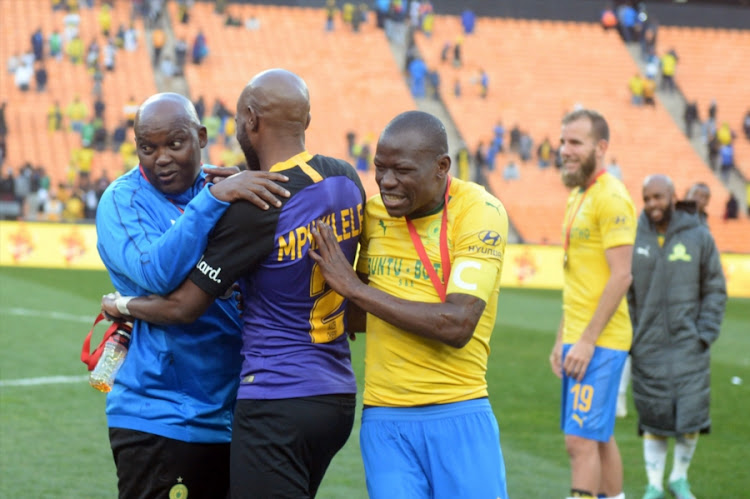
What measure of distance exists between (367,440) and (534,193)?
29454 mm

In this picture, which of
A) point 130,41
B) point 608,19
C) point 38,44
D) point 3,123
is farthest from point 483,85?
point 3,123

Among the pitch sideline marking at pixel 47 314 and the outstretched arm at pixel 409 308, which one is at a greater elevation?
the outstretched arm at pixel 409 308

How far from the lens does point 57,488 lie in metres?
6.67

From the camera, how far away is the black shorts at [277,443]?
11.1 feet

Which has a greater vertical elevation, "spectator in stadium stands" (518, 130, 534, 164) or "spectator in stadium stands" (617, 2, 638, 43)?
"spectator in stadium stands" (617, 2, 638, 43)

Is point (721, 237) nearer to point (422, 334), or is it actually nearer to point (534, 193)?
point (534, 193)

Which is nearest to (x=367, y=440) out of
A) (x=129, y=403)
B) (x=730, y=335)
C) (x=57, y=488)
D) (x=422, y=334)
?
(x=422, y=334)

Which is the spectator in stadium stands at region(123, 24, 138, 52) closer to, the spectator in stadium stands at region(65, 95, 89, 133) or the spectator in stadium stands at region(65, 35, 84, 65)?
the spectator in stadium stands at region(65, 35, 84, 65)

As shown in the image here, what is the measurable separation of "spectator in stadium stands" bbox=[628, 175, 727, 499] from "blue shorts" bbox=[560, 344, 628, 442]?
1273mm

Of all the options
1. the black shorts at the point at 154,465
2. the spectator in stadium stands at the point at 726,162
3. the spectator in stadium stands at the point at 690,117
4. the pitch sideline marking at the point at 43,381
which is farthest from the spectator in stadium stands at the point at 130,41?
the black shorts at the point at 154,465

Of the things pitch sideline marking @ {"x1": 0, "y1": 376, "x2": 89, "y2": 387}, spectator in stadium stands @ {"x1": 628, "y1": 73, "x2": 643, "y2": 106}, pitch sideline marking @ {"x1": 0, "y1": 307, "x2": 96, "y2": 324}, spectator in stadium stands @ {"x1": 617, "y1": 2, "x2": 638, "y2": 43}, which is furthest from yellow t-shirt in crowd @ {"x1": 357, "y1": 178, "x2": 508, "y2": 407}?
spectator in stadium stands @ {"x1": 617, "y1": 2, "x2": 638, "y2": 43}

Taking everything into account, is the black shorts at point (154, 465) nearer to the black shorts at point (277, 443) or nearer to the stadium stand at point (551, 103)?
the black shorts at point (277, 443)

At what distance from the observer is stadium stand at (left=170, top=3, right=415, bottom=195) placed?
34344 mm

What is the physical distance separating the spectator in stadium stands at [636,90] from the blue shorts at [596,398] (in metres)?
33.9
